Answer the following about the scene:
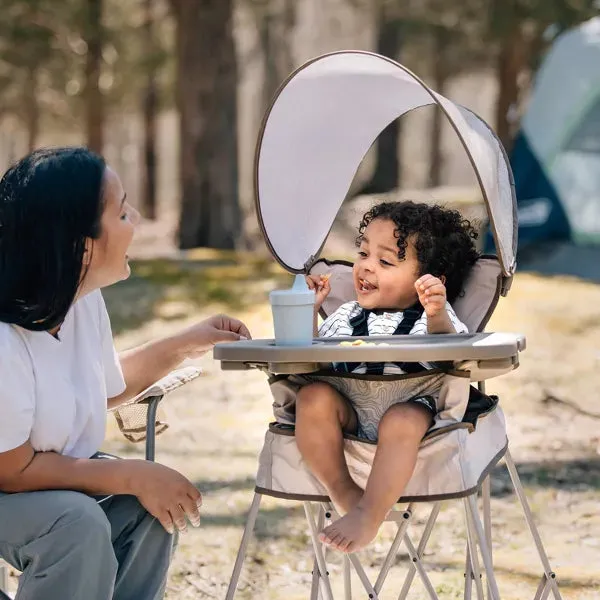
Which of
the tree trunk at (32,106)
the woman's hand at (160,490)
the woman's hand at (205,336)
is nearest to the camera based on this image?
the woman's hand at (160,490)

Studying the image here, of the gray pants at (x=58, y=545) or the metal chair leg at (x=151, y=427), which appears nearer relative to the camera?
the gray pants at (x=58, y=545)

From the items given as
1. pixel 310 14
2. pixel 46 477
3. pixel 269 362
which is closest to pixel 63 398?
pixel 46 477

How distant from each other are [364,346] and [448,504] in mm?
1938

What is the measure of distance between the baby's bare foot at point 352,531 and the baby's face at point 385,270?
0.61m

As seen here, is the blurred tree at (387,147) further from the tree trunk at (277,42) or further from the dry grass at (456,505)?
the dry grass at (456,505)

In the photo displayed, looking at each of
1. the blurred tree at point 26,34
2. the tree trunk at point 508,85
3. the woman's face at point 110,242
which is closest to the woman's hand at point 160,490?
the woman's face at point 110,242

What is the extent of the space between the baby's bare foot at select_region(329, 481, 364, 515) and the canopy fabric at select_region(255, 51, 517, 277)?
0.63 metres

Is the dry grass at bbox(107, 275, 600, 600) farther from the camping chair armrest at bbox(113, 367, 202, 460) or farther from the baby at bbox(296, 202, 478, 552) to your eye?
the baby at bbox(296, 202, 478, 552)

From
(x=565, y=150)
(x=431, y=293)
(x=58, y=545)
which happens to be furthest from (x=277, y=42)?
(x=58, y=545)

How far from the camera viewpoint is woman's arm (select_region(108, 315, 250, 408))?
8.30 ft

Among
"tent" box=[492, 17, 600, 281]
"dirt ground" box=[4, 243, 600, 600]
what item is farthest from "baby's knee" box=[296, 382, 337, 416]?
"tent" box=[492, 17, 600, 281]

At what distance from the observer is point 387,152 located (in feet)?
52.7

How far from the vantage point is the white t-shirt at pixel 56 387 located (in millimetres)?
1999

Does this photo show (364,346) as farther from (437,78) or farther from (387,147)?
(437,78)
